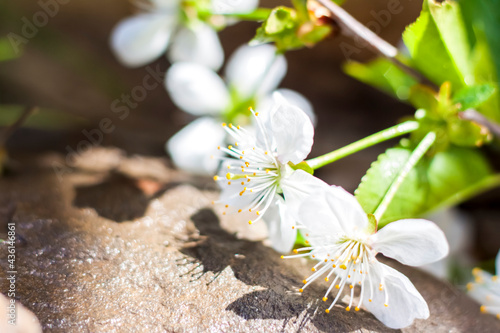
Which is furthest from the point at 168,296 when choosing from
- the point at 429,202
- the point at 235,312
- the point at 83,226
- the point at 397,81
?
the point at 397,81

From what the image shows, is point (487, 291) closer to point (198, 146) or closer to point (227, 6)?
point (198, 146)

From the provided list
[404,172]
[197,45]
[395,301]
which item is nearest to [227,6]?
[197,45]

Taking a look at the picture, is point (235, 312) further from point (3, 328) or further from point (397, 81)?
point (397, 81)

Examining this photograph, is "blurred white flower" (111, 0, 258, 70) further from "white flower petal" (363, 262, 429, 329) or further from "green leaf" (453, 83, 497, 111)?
"white flower petal" (363, 262, 429, 329)

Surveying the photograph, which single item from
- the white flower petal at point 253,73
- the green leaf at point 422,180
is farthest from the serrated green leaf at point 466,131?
the white flower petal at point 253,73

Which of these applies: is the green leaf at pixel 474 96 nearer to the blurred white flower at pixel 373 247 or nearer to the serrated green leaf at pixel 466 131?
the serrated green leaf at pixel 466 131

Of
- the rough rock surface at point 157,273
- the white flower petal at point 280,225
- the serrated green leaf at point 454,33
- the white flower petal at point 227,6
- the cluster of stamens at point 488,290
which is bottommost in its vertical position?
the rough rock surface at point 157,273

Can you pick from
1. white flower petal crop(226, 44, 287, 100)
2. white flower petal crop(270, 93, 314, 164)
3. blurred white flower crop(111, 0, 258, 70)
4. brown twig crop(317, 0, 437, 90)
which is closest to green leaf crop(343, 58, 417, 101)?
brown twig crop(317, 0, 437, 90)

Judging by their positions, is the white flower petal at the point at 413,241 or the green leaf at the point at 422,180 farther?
the green leaf at the point at 422,180
